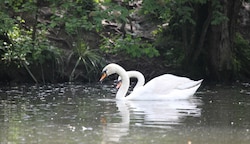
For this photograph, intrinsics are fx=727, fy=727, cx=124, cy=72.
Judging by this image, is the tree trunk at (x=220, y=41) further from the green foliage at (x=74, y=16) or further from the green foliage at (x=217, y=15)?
the green foliage at (x=74, y=16)

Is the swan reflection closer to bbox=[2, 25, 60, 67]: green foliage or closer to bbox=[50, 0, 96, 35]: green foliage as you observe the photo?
bbox=[50, 0, 96, 35]: green foliage

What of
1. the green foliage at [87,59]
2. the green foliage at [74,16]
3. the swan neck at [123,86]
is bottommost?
the green foliage at [87,59]

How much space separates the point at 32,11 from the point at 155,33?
17.7 ft

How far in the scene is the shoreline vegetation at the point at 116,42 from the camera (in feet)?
66.0

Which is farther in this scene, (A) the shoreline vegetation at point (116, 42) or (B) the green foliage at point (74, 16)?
(A) the shoreline vegetation at point (116, 42)

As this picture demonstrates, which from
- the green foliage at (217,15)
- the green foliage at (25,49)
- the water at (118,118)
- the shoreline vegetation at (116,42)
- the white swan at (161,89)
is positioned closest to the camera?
the water at (118,118)

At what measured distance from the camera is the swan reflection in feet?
34.7

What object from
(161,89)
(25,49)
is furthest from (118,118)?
(25,49)

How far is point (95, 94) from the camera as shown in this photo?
677 inches

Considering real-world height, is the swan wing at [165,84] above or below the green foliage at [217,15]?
below

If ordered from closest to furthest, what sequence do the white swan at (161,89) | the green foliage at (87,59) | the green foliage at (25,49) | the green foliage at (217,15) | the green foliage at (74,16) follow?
the white swan at (161,89)
the green foliage at (74,16)
the green foliage at (217,15)
the green foliage at (25,49)
the green foliage at (87,59)

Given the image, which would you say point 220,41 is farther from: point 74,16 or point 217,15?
point 74,16

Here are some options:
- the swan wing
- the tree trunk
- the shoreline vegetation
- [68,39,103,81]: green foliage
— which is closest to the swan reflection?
the swan wing

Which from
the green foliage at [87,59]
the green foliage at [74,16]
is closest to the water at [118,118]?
the green foliage at [74,16]
